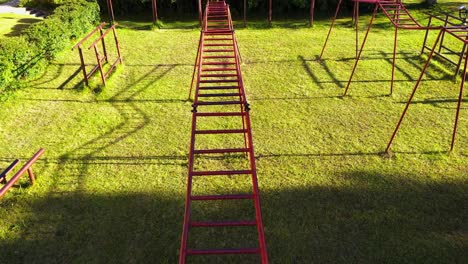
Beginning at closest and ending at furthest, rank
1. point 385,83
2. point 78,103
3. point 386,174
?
1. point 386,174
2. point 78,103
3. point 385,83

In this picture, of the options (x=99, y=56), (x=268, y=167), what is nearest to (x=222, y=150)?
(x=268, y=167)

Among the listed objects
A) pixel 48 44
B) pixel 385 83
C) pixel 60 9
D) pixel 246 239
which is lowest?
pixel 246 239

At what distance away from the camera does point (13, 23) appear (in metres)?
15.4

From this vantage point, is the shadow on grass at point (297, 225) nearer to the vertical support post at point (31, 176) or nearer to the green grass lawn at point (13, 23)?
the vertical support post at point (31, 176)

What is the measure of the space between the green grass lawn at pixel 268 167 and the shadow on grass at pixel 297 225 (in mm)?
19

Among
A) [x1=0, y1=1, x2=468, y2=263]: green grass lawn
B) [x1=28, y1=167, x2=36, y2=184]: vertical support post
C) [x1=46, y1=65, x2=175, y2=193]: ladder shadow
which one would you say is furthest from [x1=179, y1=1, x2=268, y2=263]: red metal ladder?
[x1=28, y1=167, x2=36, y2=184]: vertical support post

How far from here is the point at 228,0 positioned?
17.6 m

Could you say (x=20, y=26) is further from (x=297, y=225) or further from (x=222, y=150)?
(x=297, y=225)

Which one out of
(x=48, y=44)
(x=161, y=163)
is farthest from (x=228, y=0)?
(x=161, y=163)

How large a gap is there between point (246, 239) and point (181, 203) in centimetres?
130

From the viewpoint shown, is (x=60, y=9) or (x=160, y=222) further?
(x=60, y=9)

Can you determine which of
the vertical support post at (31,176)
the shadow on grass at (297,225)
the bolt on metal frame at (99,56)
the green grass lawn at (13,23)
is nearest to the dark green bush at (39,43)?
the bolt on metal frame at (99,56)

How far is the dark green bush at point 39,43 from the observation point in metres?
9.07

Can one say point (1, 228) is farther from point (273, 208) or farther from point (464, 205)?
point (464, 205)
